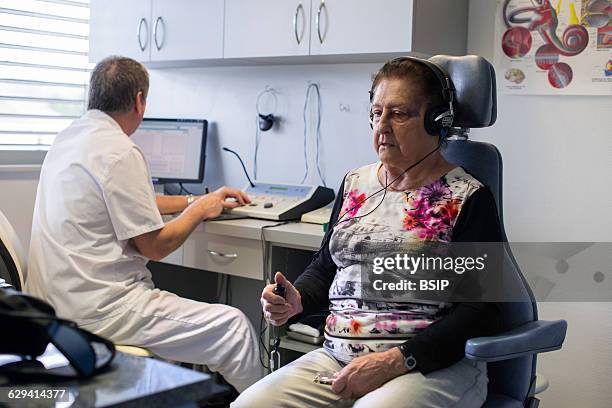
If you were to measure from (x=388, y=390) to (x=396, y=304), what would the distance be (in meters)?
0.22

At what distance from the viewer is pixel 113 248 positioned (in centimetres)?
237

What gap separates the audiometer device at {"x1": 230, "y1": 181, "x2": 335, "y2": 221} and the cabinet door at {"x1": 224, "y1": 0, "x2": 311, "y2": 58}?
1.67 ft

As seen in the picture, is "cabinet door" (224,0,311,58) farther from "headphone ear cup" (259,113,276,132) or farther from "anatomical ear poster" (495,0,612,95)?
"anatomical ear poster" (495,0,612,95)

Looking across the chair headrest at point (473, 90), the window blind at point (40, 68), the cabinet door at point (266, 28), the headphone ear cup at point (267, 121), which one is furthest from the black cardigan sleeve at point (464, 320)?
the window blind at point (40, 68)

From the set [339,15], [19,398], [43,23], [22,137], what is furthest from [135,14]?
[19,398]

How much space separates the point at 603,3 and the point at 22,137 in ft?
8.06

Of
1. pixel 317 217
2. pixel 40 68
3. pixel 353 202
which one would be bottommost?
pixel 317 217

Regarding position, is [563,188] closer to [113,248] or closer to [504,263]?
[504,263]

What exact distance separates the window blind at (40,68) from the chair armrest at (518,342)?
8.38 ft

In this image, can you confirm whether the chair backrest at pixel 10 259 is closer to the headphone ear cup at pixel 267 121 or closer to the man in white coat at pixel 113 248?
the man in white coat at pixel 113 248

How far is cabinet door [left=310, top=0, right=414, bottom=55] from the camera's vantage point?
255cm

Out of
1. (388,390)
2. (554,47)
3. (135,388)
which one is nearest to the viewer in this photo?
(135,388)

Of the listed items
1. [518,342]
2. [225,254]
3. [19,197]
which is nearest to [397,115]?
[518,342]

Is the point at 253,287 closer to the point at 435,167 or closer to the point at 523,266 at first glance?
the point at 523,266
